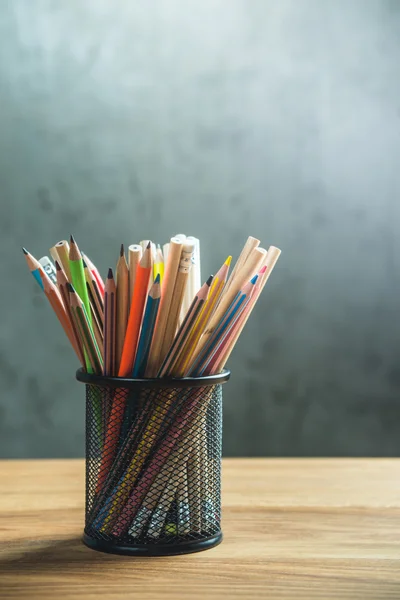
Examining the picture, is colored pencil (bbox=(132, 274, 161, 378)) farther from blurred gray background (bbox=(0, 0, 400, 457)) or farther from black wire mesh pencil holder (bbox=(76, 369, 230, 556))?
blurred gray background (bbox=(0, 0, 400, 457))

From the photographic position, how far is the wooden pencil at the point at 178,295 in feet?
1.46

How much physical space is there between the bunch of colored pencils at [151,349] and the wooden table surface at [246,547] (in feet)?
0.13

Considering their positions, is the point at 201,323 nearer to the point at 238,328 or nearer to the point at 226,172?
the point at 238,328

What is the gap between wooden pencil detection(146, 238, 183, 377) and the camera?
0.45 meters

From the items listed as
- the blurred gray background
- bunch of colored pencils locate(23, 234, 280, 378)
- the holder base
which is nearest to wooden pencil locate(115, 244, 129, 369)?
bunch of colored pencils locate(23, 234, 280, 378)

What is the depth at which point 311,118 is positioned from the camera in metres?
1.86

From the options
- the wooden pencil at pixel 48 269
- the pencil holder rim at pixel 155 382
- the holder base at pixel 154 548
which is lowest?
the holder base at pixel 154 548

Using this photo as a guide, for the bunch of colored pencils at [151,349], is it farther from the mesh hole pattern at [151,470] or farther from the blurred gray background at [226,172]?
the blurred gray background at [226,172]

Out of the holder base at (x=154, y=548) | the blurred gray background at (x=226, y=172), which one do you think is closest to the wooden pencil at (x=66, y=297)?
the holder base at (x=154, y=548)

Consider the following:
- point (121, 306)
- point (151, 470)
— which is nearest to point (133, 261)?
point (121, 306)

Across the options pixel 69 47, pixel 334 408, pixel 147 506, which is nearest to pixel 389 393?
pixel 334 408

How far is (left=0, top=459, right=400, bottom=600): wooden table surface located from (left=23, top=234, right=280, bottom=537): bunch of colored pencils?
0.04m

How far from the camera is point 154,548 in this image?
0.45m

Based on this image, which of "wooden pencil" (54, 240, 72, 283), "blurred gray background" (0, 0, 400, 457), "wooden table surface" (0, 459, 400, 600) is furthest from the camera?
"blurred gray background" (0, 0, 400, 457)
